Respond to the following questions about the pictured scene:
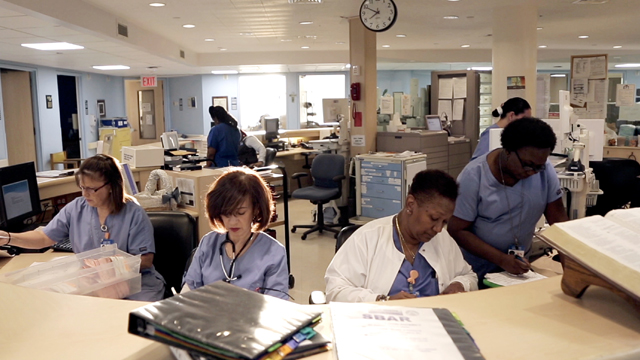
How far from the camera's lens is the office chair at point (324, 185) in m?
6.50

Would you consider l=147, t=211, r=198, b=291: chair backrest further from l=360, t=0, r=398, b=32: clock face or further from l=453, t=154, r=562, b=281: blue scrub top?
l=360, t=0, r=398, b=32: clock face

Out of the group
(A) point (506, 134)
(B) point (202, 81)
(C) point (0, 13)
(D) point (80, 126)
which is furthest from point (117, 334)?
(B) point (202, 81)

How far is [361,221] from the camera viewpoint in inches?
260

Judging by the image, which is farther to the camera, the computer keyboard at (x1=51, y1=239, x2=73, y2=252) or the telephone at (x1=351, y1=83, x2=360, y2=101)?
the telephone at (x1=351, y1=83, x2=360, y2=101)

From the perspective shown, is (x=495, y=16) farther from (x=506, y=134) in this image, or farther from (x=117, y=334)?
(x=117, y=334)

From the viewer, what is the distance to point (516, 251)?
7.73 feet

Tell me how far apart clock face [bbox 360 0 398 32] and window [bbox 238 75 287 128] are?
30.8ft

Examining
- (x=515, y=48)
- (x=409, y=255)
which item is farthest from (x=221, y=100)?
(x=409, y=255)

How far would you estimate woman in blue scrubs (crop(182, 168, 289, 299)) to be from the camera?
81.7 inches

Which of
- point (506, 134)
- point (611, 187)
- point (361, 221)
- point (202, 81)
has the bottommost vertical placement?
point (361, 221)

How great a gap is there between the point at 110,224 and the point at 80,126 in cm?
1019

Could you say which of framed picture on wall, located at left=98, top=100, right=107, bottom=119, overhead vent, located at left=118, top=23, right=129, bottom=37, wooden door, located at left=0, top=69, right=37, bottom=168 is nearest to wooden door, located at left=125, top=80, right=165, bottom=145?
framed picture on wall, located at left=98, top=100, right=107, bottom=119

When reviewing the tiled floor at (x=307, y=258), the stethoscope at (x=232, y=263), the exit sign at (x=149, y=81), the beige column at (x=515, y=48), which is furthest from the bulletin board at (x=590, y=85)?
the exit sign at (x=149, y=81)

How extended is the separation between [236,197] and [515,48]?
5502 mm
